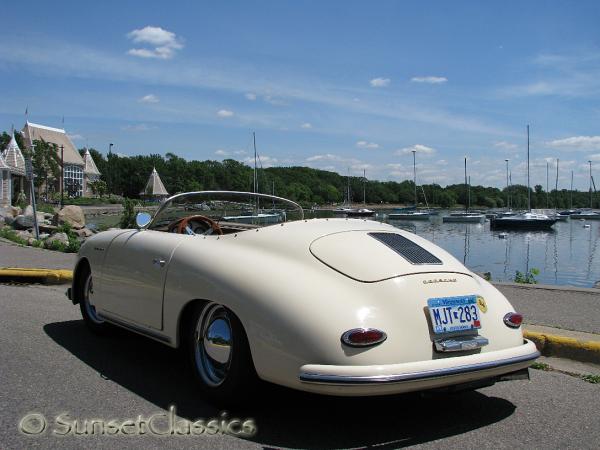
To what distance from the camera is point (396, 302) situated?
11.0 feet

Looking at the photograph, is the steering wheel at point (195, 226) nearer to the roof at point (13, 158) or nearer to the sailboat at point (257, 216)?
the sailboat at point (257, 216)

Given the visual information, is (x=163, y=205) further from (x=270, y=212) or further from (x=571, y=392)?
(x=571, y=392)

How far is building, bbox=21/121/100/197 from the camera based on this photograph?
8506cm

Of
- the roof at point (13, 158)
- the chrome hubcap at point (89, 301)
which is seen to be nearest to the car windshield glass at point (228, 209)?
the chrome hubcap at point (89, 301)

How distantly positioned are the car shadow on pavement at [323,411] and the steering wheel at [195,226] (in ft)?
3.65

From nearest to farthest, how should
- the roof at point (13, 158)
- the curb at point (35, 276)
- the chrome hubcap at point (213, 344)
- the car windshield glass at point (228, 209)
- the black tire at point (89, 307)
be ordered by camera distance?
the chrome hubcap at point (213, 344), the car windshield glass at point (228, 209), the black tire at point (89, 307), the curb at point (35, 276), the roof at point (13, 158)

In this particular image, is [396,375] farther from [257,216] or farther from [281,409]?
[257,216]

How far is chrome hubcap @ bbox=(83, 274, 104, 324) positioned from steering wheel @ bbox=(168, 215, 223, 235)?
1073mm

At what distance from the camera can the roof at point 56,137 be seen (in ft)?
273

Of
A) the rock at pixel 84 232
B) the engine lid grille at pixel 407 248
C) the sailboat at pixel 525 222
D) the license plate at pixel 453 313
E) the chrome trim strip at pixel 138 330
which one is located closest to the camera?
the license plate at pixel 453 313

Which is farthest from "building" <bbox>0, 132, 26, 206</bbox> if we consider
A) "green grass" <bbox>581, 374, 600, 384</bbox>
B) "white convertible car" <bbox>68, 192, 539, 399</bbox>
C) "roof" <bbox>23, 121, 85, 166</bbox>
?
"green grass" <bbox>581, 374, 600, 384</bbox>

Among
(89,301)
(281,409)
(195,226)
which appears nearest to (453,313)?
(281,409)

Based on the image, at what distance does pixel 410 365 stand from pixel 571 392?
6.05 feet

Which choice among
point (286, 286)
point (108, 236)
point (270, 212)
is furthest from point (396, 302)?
point (108, 236)
